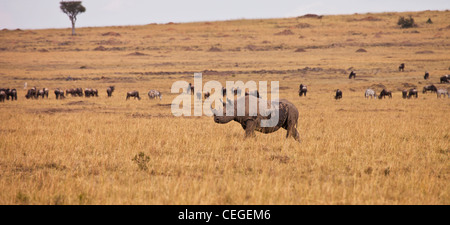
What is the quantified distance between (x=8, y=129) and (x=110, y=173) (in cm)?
782

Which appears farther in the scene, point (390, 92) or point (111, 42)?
point (111, 42)

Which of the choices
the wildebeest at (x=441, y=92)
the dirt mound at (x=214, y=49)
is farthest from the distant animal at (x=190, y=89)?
the dirt mound at (x=214, y=49)

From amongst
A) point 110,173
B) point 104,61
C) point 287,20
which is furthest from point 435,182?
point 287,20

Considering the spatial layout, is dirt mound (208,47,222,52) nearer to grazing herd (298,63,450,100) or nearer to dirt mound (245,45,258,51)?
dirt mound (245,45,258,51)

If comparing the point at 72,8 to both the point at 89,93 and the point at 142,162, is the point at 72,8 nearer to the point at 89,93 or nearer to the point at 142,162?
the point at 89,93

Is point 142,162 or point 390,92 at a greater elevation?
point 390,92

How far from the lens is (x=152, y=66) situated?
5228 centimetres

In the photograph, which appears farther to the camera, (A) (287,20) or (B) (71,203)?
(A) (287,20)

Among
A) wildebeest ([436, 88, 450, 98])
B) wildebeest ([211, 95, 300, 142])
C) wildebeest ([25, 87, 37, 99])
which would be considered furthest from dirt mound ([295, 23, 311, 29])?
wildebeest ([211, 95, 300, 142])

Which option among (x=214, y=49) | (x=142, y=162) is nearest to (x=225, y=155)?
(x=142, y=162)

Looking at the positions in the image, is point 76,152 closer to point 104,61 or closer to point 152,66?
point 152,66

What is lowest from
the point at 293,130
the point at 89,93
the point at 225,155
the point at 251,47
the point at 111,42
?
the point at 225,155

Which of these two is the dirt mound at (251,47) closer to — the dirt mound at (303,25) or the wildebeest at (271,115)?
the dirt mound at (303,25)
